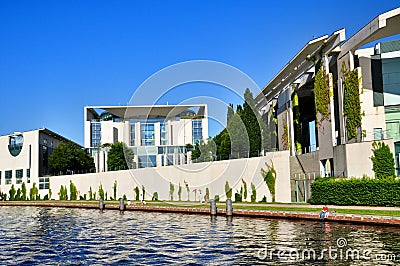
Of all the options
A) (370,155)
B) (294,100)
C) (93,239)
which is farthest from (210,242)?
(294,100)

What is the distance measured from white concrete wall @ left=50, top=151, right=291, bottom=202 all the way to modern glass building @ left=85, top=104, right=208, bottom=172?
88.5 feet

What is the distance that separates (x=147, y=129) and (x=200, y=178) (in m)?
49.6

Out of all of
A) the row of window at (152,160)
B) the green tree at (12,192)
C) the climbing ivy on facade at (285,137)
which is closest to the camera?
the climbing ivy on facade at (285,137)

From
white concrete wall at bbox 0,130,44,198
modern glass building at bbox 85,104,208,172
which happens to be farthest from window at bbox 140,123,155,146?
white concrete wall at bbox 0,130,44,198

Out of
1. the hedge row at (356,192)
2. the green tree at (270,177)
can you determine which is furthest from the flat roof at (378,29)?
the green tree at (270,177)

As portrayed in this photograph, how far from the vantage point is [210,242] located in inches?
709

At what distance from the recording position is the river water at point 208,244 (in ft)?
47.3

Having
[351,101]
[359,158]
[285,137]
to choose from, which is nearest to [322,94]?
[351,101]

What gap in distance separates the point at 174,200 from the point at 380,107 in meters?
21.4

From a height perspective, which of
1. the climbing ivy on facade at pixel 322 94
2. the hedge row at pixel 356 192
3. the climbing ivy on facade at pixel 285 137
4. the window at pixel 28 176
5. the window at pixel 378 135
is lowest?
the hedge row at pixel 356 192

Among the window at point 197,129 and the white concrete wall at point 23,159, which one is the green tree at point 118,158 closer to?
the white concrete wall at point 23,159

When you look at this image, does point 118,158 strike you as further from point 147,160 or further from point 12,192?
point 12,192

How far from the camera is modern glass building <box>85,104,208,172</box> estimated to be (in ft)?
278

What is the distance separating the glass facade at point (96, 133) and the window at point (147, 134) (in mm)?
9982
